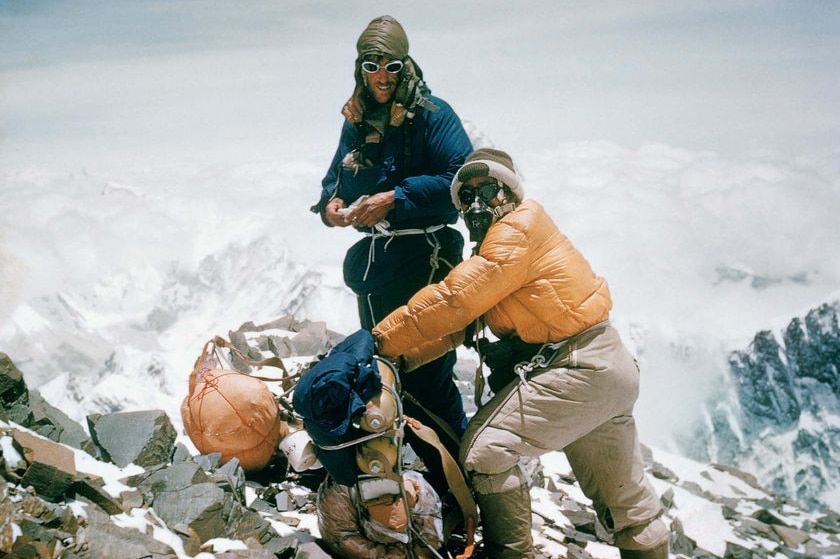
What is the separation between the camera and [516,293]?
13.8 ft

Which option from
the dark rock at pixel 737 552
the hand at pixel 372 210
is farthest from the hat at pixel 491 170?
the dark rock at pixel 737 552

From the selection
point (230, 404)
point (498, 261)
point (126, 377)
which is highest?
point (498, 261)

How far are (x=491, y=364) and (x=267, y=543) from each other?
6.72 feet

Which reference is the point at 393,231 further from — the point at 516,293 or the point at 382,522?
the point at 382,522

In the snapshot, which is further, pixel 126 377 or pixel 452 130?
pixel 126 377

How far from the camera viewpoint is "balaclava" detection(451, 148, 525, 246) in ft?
14.1

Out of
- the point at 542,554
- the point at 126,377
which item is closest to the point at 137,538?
the point at 542,554

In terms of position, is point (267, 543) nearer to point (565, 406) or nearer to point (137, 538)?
point (137, 538)

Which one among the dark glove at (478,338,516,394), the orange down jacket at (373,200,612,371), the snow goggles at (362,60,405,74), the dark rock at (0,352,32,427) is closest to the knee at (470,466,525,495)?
the dark glove at (478,338,516,394)

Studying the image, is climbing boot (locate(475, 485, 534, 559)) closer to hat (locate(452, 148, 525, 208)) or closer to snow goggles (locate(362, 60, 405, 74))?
hat (locate(452, 148, 525, 208))

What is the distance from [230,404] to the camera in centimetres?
545

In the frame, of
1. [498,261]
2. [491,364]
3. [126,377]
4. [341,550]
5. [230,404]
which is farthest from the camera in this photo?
[126,377]

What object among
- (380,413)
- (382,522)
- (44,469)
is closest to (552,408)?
(380,413)

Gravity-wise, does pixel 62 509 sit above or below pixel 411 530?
above
